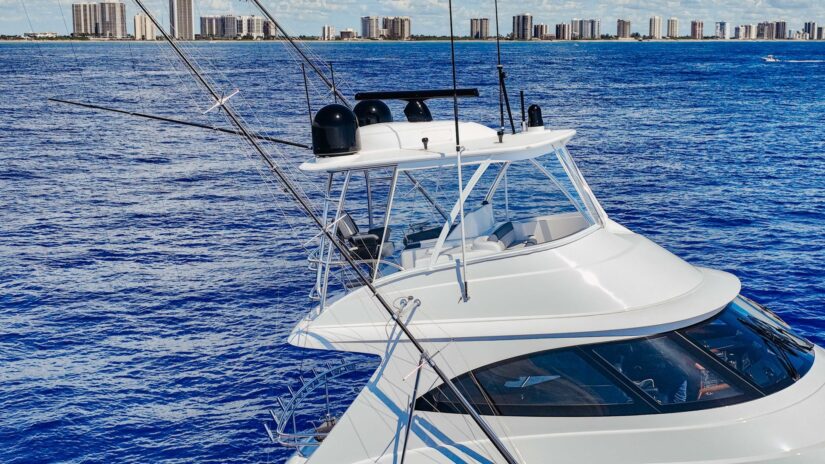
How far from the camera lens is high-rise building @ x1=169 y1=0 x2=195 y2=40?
49.6ft

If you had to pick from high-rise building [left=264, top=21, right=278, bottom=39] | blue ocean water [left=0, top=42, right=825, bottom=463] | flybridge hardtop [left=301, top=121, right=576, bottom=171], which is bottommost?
blue ocean water [left=0, top=42, right=825, bottom=463]

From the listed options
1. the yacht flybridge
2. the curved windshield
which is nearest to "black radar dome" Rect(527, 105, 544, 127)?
the yacht flybridge

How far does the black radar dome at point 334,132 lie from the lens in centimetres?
1291

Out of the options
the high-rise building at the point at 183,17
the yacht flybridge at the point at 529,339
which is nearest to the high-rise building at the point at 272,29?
the high-rise building at the point at 183,17

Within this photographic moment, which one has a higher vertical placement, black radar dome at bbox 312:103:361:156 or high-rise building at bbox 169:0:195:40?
high-rise building at bbox 169:0:195:40

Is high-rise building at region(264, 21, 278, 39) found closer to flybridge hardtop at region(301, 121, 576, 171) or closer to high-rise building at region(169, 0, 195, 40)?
high-rise building at region(169, 0, 195, 40)

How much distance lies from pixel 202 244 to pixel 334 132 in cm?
2392

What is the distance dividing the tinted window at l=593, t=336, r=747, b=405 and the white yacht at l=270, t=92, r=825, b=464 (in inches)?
0.7

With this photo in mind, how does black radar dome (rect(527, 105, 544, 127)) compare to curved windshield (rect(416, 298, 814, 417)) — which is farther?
black radar dome (rect(527, 105, 544, 127))

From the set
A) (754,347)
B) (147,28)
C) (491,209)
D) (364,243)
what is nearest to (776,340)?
(754,347)

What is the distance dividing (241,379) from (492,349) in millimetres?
11586

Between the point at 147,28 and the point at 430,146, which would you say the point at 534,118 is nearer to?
the point at 430,146

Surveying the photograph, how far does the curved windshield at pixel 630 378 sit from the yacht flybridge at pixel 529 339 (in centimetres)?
2

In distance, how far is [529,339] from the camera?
39.1ft
